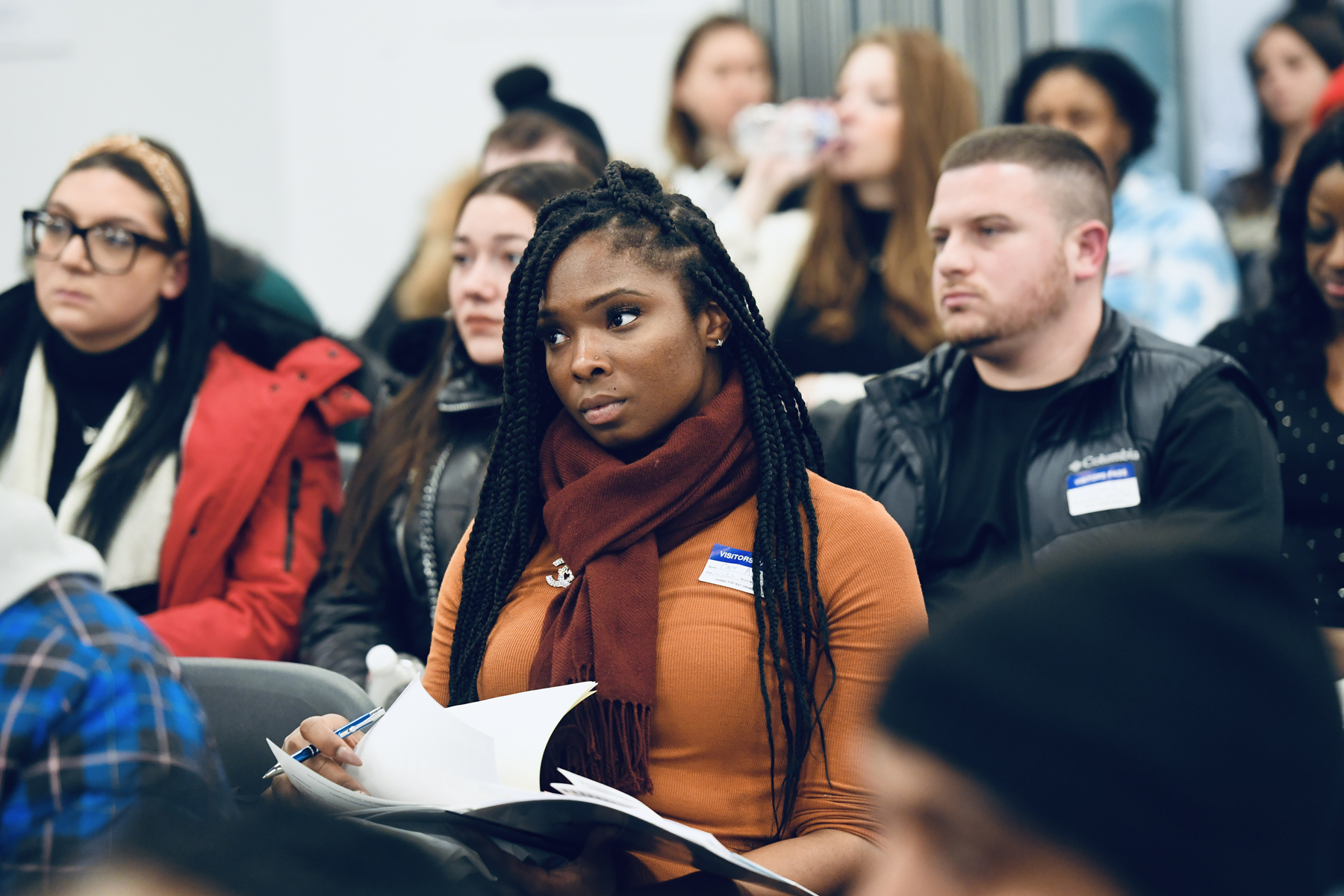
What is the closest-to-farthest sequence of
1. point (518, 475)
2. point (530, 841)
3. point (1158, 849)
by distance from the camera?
1. point (1158, 849)
2. point (530, 841)
3. point (518, 475)

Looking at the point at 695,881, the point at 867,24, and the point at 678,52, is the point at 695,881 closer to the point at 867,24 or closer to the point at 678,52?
the point at 678,52

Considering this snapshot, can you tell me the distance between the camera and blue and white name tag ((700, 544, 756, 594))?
5.36ft

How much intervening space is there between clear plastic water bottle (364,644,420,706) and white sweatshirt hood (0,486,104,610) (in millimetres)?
939

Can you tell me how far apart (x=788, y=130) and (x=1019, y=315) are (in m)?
1.44

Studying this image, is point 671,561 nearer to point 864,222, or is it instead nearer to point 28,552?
point 28,552

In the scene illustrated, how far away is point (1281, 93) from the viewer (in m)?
4.08

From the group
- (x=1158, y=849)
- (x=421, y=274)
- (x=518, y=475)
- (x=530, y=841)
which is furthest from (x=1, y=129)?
(x=1158, y=849)

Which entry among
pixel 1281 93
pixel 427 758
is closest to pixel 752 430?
pixel 427 758

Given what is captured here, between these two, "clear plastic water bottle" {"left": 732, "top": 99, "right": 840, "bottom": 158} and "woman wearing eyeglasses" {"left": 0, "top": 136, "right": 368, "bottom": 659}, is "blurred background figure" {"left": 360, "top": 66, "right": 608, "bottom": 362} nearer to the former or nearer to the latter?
"woman wearing eyeglasses" {"left": 0, "top": 136, "right": 368, "bottom": 659}

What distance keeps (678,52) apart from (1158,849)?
3.95 meters

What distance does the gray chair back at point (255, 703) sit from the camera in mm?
1824

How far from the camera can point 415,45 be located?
514 centimetres

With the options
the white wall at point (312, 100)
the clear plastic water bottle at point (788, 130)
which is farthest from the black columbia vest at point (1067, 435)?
the white wall at point (312, 100)

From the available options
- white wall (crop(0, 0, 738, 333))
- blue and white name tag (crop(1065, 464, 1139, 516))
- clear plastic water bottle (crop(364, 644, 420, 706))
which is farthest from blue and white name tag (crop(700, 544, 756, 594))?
white wall (crop(0, 0, 738, 333))
